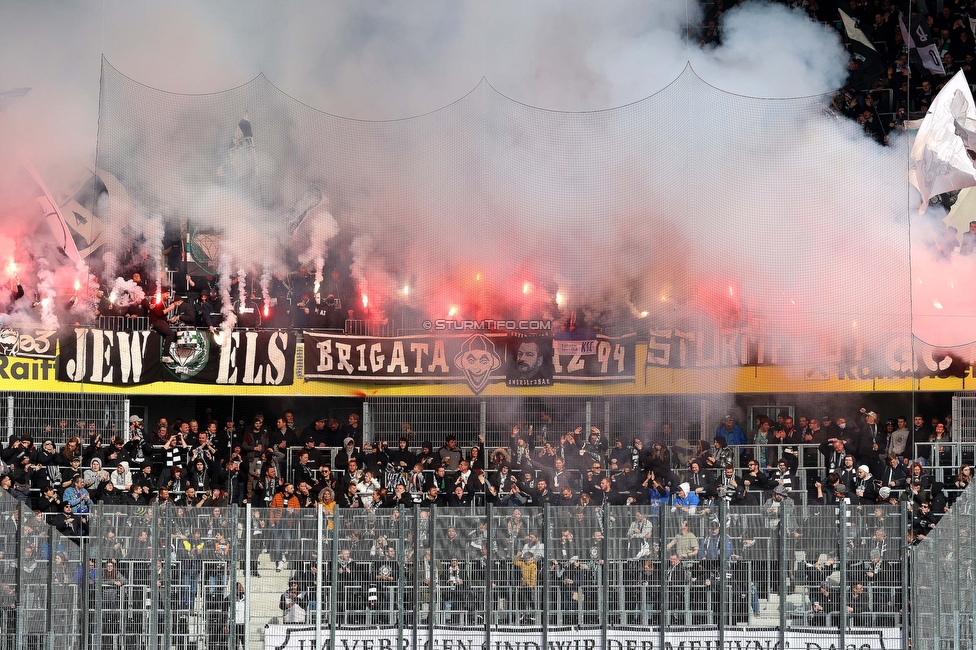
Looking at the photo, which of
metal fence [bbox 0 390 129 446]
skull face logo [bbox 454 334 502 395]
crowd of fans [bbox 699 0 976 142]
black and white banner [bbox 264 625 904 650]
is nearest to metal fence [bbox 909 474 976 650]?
black and white banner [bbox 264 625 904 650]

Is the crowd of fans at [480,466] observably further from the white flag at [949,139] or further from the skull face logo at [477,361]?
the white flag at [949,139]

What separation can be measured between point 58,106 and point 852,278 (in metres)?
11.6

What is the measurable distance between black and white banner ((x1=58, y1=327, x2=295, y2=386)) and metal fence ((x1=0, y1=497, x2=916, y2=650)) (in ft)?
16.2

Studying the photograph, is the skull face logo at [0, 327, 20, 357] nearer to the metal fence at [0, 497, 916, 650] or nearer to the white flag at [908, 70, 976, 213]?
the metal fence at [0, 497, 916, 650]

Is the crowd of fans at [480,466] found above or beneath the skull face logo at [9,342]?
beneath

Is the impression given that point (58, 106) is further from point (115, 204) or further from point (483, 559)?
point (483, 559)

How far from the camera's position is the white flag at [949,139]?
14.2 m

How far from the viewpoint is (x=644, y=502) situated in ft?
41.8

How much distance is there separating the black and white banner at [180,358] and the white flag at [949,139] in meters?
8.19

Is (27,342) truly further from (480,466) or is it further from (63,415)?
(480,466)

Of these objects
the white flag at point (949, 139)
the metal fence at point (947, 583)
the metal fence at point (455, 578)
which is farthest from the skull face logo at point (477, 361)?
the metal fence at point (947, 583)

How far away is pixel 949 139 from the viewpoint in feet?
46.5

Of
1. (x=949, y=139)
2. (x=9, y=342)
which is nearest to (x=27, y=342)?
(x=9, y=342)

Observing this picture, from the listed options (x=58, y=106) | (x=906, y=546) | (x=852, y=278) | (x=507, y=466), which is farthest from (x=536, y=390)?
(x=58, y=106)
